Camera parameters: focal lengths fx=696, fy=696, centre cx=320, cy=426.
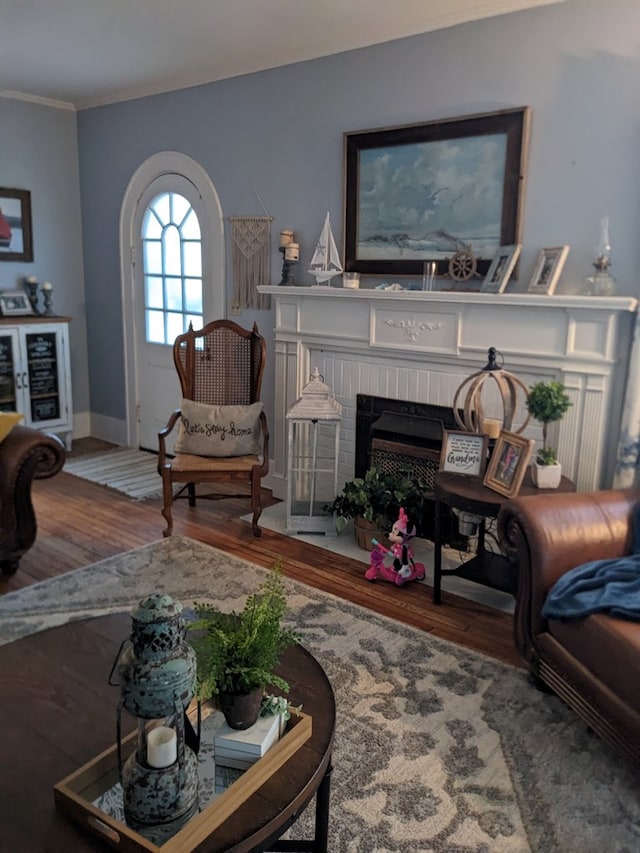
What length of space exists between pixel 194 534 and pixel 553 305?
6.99ft

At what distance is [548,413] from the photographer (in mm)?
2758

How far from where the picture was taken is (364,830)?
1767 millimetres

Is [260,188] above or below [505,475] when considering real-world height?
above

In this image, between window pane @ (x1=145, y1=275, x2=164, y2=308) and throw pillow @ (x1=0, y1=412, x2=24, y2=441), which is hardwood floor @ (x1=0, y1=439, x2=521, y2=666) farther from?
window pane @ (x1=145, y1=275, x2=164, y2=308)

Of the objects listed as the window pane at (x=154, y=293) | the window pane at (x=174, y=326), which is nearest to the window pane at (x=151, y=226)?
the window pane at (x=154, y=293)

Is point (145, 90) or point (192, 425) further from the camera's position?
point (145, 90)

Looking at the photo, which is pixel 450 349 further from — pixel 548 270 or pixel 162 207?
pixel 162 207

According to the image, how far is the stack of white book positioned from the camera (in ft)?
4.50

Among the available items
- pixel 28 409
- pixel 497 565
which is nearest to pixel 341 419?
pixel 497 565

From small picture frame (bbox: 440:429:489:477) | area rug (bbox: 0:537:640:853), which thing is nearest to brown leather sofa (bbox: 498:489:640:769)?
area rug (bbox: 0:537:640:853)

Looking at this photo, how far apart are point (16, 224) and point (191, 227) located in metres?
1.41

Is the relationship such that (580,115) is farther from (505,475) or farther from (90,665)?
(90,665)

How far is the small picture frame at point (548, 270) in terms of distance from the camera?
9.78 feet

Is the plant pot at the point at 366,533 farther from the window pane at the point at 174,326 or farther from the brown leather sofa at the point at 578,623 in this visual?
the window pane at the point at 174,326
